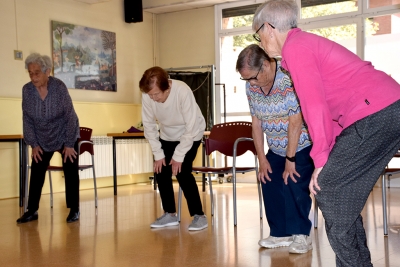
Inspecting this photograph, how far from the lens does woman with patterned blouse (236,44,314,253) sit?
3010mm

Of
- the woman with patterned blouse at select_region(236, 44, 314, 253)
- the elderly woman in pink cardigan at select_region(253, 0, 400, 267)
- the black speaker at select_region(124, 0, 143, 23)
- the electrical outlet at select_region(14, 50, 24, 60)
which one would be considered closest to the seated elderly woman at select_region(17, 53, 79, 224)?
the woman with patterned blouse at select_region(236, 44, 314, 253)

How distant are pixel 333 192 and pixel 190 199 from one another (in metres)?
2.41

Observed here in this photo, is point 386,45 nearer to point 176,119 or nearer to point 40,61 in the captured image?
point 176,119

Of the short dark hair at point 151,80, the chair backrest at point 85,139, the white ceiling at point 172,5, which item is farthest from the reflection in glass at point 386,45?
the short dark hair at point 151,80

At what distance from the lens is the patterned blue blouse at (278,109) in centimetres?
306

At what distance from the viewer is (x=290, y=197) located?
3166mm

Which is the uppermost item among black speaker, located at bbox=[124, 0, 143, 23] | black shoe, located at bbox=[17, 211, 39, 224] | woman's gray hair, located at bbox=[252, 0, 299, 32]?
black speaker, located at bbox=[124, 0, 143, 23]

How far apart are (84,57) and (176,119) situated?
426cm

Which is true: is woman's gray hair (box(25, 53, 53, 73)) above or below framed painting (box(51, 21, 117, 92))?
below

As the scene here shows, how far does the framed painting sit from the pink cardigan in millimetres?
6096

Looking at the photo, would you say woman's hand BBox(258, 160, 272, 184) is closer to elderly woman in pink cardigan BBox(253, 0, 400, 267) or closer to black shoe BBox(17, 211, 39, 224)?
elderly woman in pink cardigan BBox(253, 0, 400, 267)

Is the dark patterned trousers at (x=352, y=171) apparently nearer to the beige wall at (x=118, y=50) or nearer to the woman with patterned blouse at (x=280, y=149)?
the woman with patterned blouse at (x=280, y=149)

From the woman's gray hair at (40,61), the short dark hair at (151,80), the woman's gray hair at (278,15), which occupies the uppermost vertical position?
the woman's gray hair at (40,61)

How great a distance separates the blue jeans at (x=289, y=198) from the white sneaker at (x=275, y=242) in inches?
1.1
